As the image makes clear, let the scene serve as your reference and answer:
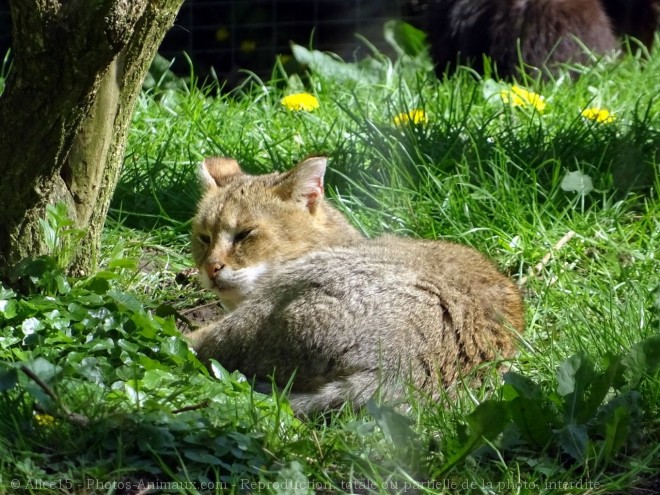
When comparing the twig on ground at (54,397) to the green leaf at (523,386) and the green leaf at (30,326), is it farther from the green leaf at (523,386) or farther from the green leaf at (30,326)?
the green leaf at (523,386)

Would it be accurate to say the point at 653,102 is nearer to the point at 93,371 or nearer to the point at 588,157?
the point at 588,157

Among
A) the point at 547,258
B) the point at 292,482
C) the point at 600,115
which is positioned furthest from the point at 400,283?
the point at 600,115

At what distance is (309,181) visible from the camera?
16.7 feet

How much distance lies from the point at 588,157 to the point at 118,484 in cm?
366

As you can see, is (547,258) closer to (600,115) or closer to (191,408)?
(600,115)

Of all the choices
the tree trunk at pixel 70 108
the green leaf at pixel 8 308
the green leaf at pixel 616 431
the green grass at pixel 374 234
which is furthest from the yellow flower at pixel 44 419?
the green leaf at pixel 616 431

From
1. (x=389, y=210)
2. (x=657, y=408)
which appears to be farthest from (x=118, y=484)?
(x=389, y=210)

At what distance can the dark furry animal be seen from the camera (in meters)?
Answer: 8.17

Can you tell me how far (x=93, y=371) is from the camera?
387cm

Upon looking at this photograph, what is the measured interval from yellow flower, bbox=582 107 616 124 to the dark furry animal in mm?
1209

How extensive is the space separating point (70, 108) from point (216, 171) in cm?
145

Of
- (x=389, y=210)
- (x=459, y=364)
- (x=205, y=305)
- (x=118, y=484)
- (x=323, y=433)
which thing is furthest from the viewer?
(x=389, y=210)

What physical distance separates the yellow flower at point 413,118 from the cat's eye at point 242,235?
5.13ft

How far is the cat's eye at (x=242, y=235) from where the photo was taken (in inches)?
196
